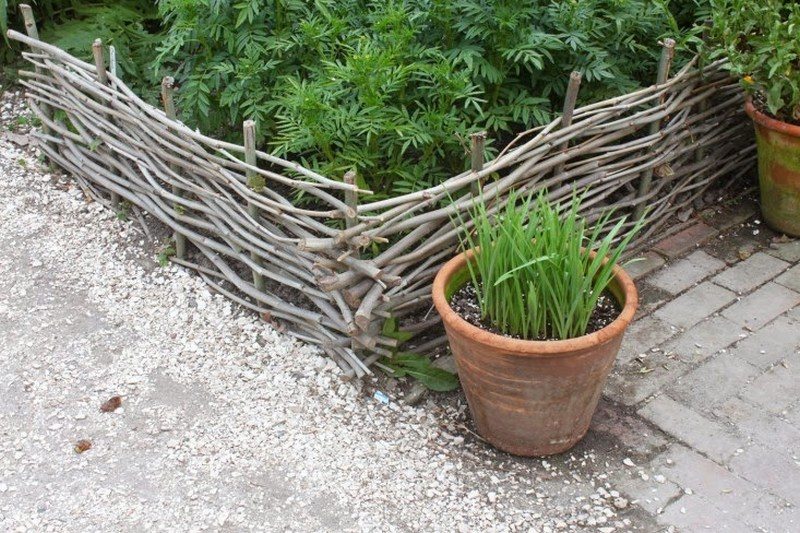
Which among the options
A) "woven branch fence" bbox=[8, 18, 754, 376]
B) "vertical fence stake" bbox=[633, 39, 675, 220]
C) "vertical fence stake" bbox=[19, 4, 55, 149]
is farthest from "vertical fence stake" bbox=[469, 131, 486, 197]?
"vertical fence stake" bbox=[19, 4, 55, 149]

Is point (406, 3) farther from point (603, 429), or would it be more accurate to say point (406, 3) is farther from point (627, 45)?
point (603, 429)

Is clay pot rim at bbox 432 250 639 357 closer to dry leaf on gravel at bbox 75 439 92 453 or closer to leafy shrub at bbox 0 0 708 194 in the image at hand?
leafy shrub at bbox 0 0 708 194

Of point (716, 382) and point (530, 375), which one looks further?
point (716, 382)

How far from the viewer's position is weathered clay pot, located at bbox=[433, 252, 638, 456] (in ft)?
8.48

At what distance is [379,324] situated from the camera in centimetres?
307

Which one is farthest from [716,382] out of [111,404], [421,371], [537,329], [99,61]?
[99,61]

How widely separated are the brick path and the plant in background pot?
24cm

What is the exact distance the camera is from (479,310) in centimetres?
287

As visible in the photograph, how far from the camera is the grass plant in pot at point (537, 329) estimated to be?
261 cm

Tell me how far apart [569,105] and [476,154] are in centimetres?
41

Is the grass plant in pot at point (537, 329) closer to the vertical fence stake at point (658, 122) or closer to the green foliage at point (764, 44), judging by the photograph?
the vertical fence stake at point (658, 122)

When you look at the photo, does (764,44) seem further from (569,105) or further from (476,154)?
(476,154)

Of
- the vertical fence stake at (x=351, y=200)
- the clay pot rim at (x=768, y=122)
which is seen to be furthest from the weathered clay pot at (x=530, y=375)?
the clay pot rim at (x=768, y=122)

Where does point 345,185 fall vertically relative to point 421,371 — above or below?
above
